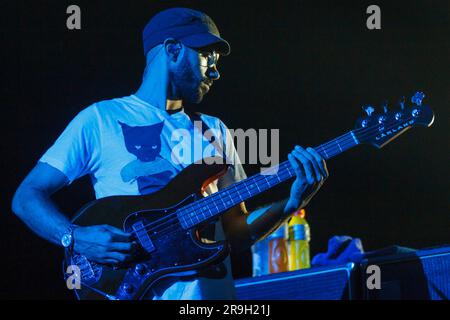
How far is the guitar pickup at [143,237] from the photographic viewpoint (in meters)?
1.74

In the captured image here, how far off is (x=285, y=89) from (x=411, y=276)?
1.11 m

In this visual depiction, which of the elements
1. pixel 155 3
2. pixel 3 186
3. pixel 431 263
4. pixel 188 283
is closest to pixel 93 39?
pixel 155 3

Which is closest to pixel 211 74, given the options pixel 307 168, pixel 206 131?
pixel 206 131

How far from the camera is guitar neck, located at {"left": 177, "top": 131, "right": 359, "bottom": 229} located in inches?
69.4

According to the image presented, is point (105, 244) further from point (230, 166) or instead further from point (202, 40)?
point (202, 40)

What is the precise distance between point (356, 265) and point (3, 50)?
156 centimetres

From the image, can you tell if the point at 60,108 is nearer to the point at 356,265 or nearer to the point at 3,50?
the point at 3,50

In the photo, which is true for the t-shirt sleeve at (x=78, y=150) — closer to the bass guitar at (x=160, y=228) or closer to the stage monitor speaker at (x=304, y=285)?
the bass guitar at (x=160, y=228)

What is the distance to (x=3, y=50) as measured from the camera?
7.79ft

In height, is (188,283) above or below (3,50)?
below

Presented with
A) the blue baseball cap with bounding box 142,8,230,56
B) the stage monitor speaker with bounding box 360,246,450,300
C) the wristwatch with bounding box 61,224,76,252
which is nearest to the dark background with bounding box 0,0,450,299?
the blue baseball cap with bounding box 142,8,230,56

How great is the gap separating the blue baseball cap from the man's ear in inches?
0.6

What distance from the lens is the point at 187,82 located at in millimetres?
1926

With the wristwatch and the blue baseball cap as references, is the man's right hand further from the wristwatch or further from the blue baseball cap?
the blue baseball cap
